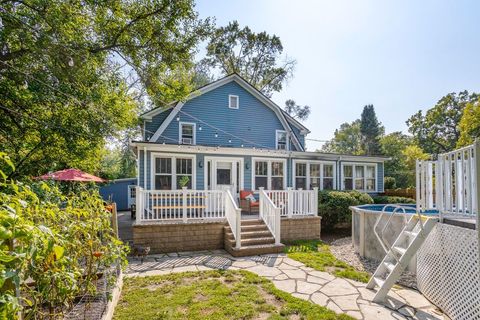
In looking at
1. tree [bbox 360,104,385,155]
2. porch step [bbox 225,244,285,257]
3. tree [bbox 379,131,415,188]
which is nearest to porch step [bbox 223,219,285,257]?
porch step [bbox 225,244,285,257]

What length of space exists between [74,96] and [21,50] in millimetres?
1619

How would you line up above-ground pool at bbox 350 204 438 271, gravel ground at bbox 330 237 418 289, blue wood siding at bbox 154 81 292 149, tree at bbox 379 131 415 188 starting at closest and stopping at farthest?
gravel ground at bbox 330 237 418 289, above-ground pool at bbox 350 204 438 271, blue wood siding at bbox 154 81 292 149, tree at bbox 379 131 415 188

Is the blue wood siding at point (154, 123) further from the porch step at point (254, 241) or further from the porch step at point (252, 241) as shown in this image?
the porch step at point (254, 241)

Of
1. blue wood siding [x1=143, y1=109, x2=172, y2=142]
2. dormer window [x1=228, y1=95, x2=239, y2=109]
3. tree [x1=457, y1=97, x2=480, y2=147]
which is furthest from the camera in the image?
tree [x1=457, y1=97, x2=480, y2=147]

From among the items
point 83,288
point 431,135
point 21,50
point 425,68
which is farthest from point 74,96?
point 431,135

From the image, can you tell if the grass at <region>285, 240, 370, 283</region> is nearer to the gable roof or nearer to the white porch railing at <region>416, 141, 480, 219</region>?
the white porch railing at <region>416, 141, 480, 219</region>

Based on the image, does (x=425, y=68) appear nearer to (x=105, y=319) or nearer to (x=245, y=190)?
(x=245, y=190)

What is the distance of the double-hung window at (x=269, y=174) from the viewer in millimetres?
11387

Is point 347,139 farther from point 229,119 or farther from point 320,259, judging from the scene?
point 320,259

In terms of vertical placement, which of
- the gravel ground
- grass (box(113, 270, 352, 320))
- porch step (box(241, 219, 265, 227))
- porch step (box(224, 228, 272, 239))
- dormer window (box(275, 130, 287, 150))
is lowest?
the gravel ground

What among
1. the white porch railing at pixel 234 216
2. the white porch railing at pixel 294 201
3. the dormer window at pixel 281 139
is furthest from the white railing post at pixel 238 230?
the dormer window at pixel 281 139

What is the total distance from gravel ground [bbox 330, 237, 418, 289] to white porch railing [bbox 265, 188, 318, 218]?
50.2 inches

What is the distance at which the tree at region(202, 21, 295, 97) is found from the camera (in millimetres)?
21781

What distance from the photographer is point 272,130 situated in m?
13.9
